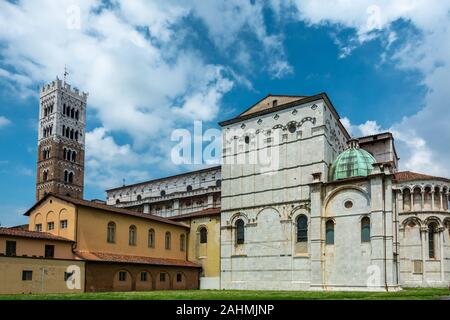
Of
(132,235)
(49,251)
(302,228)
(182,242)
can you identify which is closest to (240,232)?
(302,228)

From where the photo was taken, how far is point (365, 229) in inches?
1487

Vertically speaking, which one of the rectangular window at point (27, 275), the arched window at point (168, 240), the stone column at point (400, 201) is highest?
the stone column at point (400, 201)

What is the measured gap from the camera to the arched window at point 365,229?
37531 millimetres

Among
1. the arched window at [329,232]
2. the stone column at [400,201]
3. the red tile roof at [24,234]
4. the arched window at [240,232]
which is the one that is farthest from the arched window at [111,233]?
the stone column at [400,201]

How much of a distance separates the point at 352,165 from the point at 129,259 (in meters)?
20.4

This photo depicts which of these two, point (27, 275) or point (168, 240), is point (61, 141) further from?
point (27, 275)

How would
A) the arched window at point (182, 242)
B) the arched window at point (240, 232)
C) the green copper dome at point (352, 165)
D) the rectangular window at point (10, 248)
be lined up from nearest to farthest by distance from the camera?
the rectangular window at point (10, 248) → the green copper dome at point (352, 165) → the arched window at point (240, 232) → the arched window at point (182, 242)

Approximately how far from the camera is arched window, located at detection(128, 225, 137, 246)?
4294 centimetres

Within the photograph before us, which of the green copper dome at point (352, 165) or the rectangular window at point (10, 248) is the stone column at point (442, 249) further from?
the rectangular window at point (10, 248)

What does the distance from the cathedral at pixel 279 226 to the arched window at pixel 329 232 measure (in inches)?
3.3

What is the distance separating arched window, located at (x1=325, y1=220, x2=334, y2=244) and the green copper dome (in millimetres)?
3995

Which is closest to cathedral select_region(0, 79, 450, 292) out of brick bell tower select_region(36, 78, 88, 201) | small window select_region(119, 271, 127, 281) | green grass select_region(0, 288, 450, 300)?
small window select_region(119, 271, 127, 281)
